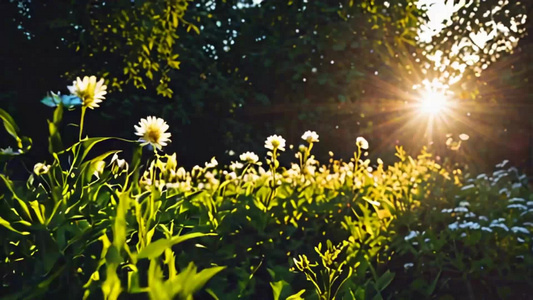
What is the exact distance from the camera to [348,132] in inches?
679

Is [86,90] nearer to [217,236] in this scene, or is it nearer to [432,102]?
[217,236]

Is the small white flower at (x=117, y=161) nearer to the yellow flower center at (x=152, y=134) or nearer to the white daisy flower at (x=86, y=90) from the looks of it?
the yellow flower center at (x=152, y=134)

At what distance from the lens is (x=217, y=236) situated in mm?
2762

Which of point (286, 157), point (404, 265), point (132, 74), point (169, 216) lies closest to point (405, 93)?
point (286, 157)

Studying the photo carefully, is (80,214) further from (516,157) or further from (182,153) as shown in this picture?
(182,153)

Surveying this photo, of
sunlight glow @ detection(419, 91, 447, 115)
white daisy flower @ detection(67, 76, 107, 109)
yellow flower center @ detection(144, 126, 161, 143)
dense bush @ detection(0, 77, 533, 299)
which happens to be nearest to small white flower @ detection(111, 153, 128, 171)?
dense bush @ detection(0, 77, 533, 299)

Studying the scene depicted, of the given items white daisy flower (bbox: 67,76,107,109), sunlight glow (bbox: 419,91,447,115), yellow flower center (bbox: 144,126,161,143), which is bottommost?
white daisy flower (bbox: 67,76,107,109)

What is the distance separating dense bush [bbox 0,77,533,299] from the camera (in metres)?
1.79

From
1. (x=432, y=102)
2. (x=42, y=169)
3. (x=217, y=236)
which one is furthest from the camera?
(x=432, y=102)

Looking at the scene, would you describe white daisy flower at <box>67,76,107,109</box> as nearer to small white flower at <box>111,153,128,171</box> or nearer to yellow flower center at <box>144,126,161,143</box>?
yellow flower center at <box>144,126,161,143</box>

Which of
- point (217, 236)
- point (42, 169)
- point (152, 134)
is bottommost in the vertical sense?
point (42, 169)

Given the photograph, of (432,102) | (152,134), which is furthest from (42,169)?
(432,102)

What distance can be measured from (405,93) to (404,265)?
13839mm

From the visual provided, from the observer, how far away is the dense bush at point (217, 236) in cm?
179
